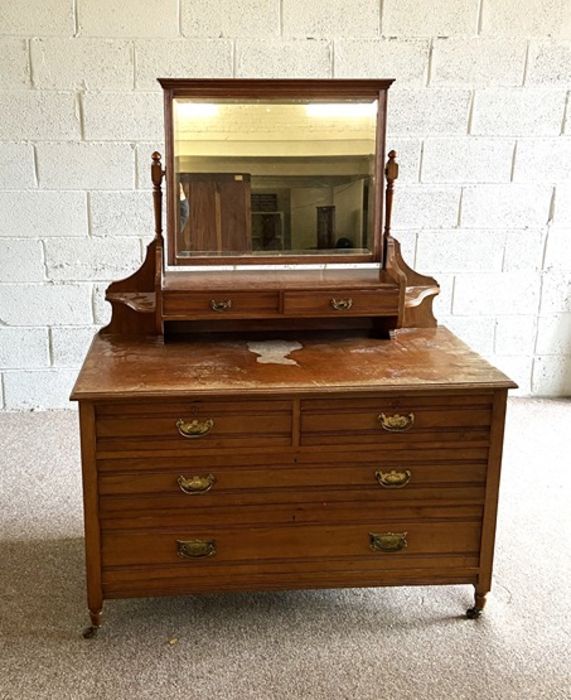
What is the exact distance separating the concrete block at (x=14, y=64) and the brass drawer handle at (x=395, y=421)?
7.07 feet

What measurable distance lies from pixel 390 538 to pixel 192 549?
487 millimetres

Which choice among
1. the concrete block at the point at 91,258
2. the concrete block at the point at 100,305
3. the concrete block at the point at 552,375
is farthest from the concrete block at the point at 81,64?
the concrete block at the point at 552,375

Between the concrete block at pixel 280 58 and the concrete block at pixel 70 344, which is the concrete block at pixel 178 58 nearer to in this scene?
the concrete block at pixel 280 58

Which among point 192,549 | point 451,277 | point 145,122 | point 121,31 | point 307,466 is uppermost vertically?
point 121,31

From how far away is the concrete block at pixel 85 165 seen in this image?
303 centimetres

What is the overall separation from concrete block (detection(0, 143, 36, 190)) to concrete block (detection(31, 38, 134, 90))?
268 mm

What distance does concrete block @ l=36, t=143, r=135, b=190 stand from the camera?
3.03 m

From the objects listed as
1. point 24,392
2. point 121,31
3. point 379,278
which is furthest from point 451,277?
point 24,392

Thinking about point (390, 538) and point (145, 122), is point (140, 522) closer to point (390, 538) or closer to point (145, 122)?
point (390, 538)

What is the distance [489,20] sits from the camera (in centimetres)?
306

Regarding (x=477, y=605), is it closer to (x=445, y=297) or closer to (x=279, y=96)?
(x=279, y=96)

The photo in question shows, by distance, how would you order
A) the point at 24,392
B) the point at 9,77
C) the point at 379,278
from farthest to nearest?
the point at 24,392
the point at 9,77
the point at 379,278

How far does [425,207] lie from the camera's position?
3.23m

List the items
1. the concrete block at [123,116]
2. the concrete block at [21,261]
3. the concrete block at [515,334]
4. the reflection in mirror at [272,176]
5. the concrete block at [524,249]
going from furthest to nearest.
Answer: the concrete block at [515,334]
the concrete block at [524,249]
the concrete block at [21,261]
the concrete block at [123,116]
the reflection in mirror at [272,176]
